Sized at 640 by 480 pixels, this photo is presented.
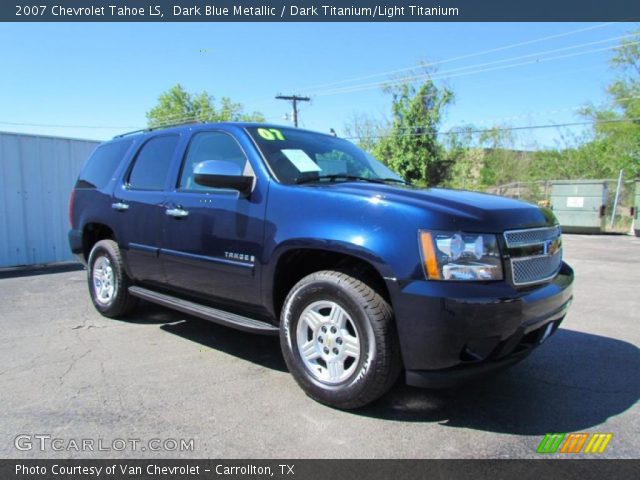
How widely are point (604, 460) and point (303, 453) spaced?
5.04 ft

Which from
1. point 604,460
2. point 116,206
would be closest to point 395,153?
point 116,206

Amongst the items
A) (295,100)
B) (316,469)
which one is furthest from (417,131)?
(316,469)

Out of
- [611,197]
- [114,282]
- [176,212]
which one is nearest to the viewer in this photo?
[176,212]

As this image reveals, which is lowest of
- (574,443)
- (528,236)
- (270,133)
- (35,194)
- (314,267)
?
(574,443)

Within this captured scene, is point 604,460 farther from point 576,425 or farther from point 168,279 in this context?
point 168,279

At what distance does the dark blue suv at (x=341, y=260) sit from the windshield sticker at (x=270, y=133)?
0.01 m

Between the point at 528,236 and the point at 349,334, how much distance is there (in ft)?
4.08

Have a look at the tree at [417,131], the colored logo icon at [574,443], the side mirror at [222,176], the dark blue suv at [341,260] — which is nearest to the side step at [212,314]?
the dark blue suv at [341,260]

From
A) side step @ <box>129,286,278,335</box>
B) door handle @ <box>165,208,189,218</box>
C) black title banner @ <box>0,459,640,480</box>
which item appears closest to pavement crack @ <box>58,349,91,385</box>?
side step @ <box>129,286,278,335</box>

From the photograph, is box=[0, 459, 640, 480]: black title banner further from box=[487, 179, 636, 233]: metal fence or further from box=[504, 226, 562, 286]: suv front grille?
box=[487, 179, 636, 233]: metal fence

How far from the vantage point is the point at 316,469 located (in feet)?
7.72

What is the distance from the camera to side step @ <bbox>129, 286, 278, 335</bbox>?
334 centimetres

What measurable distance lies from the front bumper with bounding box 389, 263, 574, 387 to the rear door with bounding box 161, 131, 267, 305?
121 centimetres

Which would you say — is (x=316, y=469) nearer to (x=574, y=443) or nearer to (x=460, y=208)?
(x=574, y=443)
